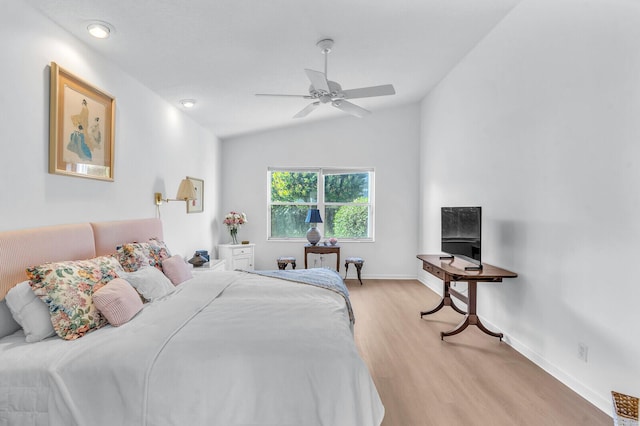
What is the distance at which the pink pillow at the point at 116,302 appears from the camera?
1981mm

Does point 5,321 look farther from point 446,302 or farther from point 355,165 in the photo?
point 355,165

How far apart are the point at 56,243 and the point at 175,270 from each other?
960 mm

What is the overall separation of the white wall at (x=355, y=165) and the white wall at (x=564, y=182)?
2.18 metres

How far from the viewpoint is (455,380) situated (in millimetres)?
2602

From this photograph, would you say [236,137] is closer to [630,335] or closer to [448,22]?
[448,22]

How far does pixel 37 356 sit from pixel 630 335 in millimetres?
3266

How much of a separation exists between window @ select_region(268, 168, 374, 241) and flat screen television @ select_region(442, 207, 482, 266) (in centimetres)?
244

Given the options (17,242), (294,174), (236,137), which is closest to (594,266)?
(17,242)

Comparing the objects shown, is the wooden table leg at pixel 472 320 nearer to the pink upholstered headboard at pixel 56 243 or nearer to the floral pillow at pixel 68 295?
the floral pillow at pixel 68 295

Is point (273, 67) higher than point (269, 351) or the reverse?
higher

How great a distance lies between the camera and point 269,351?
1658mm

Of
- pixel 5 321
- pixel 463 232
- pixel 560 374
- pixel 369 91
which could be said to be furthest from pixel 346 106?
pixel 5 321

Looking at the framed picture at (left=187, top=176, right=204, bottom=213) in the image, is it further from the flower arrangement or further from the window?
the window

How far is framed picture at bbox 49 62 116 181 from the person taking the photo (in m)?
2.31
